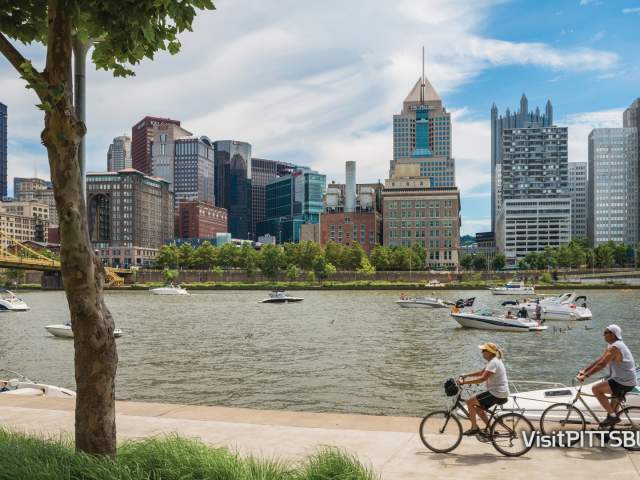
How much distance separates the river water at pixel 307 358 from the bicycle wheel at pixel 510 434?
1090 centimetres

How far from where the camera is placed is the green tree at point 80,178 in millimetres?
9531

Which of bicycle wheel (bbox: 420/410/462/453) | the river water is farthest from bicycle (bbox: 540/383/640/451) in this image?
the river water

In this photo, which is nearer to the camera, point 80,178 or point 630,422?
point 80,178

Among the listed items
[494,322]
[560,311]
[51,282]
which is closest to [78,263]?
[494,322]

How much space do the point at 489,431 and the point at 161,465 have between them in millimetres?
6321

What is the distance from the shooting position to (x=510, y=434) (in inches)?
491

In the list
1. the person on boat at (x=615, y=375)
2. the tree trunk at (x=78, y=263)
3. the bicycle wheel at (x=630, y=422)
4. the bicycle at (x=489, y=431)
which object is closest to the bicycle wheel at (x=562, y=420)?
the person on boat at (x=615, y=375)

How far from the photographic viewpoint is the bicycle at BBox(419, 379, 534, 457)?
12477mm

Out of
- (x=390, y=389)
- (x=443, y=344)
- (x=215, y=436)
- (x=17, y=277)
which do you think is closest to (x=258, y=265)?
(x=17, y=277)

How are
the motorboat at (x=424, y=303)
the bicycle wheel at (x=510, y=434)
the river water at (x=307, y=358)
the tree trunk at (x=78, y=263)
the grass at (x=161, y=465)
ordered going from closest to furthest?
1. the grass at (x=161, y=465)
2. the tree trunk at (x=78, y=263)
3. the bicycle wheel at (x=510, y=434)
4. the river water at (x=307, y=358)
5. the motorboat at (x=424, y=303)

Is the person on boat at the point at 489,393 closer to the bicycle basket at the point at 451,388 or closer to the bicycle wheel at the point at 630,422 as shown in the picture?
the bicycle basket at the point at 451,388

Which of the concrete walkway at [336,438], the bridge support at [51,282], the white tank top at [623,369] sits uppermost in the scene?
the white tank top at [623,369]

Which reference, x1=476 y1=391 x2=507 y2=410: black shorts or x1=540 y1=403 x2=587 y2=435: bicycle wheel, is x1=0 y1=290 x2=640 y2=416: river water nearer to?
x1=540 y1=403 x2=587 y2=435: bicycle wheel

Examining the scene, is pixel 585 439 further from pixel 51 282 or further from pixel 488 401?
pixel 51 282
